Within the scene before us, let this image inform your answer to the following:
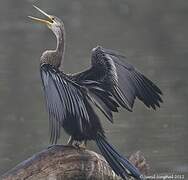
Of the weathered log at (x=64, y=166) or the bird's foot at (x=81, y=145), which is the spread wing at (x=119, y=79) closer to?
the bird's foot at (x=81, y=145)

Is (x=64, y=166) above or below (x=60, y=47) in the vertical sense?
below

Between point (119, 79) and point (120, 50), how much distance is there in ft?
24.0

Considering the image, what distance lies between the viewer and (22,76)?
13055 mm

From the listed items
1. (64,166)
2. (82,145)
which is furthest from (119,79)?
(64,166)

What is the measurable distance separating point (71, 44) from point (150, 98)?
26.7 ft

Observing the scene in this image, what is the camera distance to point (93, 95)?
6.71m

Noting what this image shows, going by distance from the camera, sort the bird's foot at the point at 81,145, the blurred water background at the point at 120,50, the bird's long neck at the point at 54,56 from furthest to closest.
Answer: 1. the blurred water background at the point at 120,50
2. the bird's long neck at the point at 54,56
3. the bird's foot at the point at 81,145

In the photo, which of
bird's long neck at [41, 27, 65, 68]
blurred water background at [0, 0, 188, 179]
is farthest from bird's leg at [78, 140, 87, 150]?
blurred water background at [0, 0, 188, 179]

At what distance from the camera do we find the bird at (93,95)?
6.47 meters

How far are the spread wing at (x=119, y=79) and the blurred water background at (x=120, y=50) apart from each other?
6.60ft

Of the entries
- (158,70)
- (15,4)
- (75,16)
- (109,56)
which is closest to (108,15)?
(75,16)

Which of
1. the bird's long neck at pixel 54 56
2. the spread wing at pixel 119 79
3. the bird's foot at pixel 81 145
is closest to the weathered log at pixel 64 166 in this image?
the bird's foot at pixel 81 145

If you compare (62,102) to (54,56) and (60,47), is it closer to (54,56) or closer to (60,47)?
(54,56)

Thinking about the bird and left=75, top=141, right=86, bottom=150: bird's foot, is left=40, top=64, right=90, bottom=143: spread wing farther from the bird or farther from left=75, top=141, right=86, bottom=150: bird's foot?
left=75, top=141, right=86, bottom=150: bird's foot
